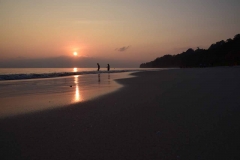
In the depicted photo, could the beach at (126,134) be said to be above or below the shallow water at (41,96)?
above

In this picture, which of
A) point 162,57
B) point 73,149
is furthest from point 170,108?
point 162,57

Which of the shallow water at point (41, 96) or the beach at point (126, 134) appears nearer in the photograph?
the beach at point (126, 134)

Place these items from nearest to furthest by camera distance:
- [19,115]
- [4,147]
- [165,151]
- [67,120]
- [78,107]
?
[165,151] → [4,147] → [67,120] → [19,115] → [78,107]

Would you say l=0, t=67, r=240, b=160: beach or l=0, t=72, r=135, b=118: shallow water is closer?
l=0, t=67, r=240, b=160: beach

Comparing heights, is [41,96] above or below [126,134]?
below

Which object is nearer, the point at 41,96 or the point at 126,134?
the point at 126,134

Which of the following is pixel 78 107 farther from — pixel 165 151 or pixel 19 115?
pixel 165 151

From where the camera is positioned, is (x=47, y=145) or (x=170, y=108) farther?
(x=170, y=108)

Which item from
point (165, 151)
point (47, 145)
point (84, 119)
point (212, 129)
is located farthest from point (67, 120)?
point (212, 129)

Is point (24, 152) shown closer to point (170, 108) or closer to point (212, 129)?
point (212, 129)

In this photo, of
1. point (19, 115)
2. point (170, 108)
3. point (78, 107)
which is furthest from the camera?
point (78, 107)

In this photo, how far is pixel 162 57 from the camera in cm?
17075

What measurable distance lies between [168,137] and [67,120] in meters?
2.43

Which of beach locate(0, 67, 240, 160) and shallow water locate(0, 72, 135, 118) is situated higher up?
beach locate(0, 67, 240, 160)
